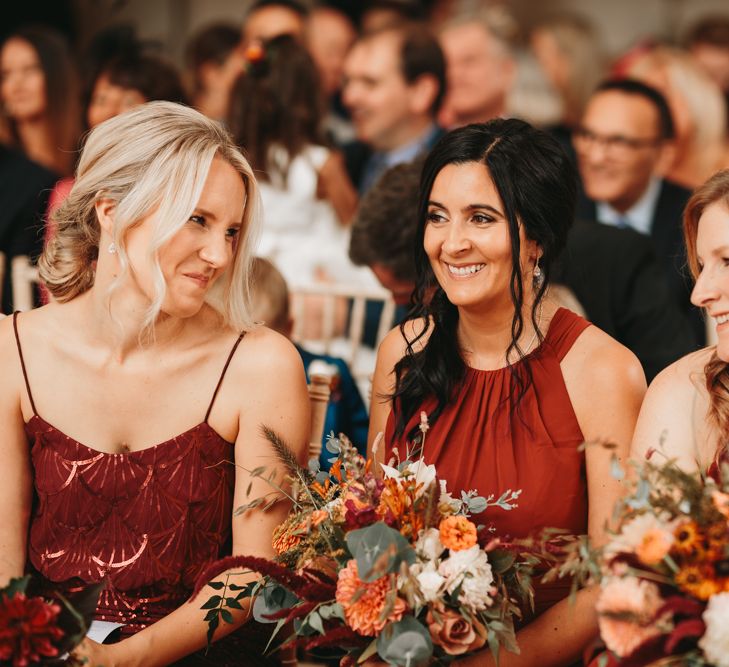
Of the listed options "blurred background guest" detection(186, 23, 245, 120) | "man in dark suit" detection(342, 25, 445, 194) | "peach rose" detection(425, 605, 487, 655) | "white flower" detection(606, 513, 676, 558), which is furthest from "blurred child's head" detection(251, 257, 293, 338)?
"blurred background guest" detection(186, 23, 245, 120)

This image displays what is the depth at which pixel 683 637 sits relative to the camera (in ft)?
5.40

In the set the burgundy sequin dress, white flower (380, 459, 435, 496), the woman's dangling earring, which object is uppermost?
the woman's dangling earring

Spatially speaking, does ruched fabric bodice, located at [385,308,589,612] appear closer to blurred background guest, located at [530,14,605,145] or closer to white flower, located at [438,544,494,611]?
white flower, located at [438,544,494,611]

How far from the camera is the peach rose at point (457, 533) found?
1913 mm

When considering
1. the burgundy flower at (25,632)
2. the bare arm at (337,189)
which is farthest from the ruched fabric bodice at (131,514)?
the bare arm at (337,189)

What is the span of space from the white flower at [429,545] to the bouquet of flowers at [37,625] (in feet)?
1.85

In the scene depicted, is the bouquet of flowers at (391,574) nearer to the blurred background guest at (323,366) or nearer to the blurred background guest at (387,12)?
the blurred background guest at (323,366)

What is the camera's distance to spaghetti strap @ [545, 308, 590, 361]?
2.44 metres

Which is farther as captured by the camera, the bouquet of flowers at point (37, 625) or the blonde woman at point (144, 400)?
the blonde woman at point (144, 400)

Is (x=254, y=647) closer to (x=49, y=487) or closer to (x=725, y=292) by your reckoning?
(x=49, y=487)

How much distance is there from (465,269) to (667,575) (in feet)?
3.10

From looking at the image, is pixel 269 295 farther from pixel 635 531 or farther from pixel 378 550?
pixel 635 531

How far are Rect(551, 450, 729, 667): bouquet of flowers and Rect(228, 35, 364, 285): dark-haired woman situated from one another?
10.2 ft

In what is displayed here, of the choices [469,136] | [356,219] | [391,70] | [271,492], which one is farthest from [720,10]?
[271,492]
